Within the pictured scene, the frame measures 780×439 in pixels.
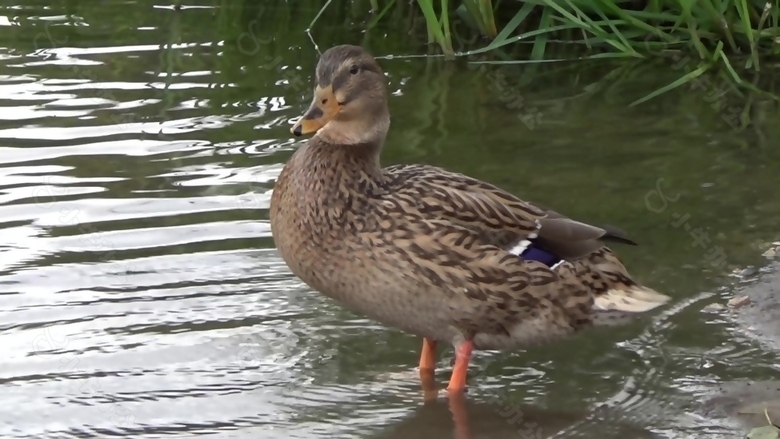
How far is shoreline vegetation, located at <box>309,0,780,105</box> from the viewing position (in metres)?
7.26

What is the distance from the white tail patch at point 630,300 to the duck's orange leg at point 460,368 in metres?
0.46

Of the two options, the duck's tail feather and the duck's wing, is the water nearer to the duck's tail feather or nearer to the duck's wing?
the duck's tail feather

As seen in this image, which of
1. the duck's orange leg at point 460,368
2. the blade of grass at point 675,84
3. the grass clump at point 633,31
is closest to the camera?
the duck's orange leg at point 460,368

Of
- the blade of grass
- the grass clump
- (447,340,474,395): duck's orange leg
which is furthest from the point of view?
the grass clump

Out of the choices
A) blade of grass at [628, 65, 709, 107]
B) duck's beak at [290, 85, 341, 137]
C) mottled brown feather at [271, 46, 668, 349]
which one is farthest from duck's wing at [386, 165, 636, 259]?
blade of grass at [628, 65, 709, 107]

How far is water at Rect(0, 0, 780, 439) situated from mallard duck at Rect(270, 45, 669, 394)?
198 millimetres

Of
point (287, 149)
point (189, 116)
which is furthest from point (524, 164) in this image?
point (189, 116)

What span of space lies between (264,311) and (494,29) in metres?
3.40

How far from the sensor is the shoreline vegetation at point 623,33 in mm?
7258

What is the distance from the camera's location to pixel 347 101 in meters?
4.59

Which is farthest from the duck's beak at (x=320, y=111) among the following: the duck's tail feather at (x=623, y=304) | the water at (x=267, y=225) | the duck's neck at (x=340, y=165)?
the duck's tail feather at (x=623, y=304)

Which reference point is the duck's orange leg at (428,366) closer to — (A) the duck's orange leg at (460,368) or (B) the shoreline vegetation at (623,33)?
(A) the duck's orange leg at (460,368)

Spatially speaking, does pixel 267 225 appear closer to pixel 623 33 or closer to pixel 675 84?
pixel 675 84

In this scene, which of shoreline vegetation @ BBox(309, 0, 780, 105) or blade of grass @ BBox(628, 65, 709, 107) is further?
shoreline vegetation @ BBox(309, 0, 780, 105)
